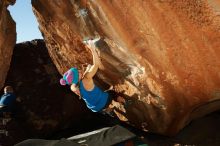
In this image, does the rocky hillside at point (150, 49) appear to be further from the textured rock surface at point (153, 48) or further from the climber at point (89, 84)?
the climber at point (89, 84)

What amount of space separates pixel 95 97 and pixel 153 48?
121cm

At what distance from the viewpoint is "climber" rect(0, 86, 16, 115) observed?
7.61 m

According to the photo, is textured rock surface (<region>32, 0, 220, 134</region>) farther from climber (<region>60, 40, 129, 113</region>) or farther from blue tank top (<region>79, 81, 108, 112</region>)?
blue tank top (<region>79, 81, 108, 112</region>)

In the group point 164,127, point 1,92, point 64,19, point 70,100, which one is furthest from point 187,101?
point 1,92

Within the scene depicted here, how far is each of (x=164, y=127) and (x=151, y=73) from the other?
139 cm

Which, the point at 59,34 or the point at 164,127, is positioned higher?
the point at 59,34

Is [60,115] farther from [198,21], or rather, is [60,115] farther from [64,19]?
[198,21]

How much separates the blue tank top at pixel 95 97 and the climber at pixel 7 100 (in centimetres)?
360

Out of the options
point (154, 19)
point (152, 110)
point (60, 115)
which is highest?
point (154, 19)

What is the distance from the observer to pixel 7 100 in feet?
25.1

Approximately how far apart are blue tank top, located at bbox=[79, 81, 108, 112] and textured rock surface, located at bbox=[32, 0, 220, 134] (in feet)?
1.33

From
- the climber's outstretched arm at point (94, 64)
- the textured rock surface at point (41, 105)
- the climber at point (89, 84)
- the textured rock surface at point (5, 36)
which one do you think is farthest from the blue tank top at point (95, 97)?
the textured rock surface at point (41, 105)

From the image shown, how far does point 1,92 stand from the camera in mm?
8641

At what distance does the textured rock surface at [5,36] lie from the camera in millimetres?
6258
